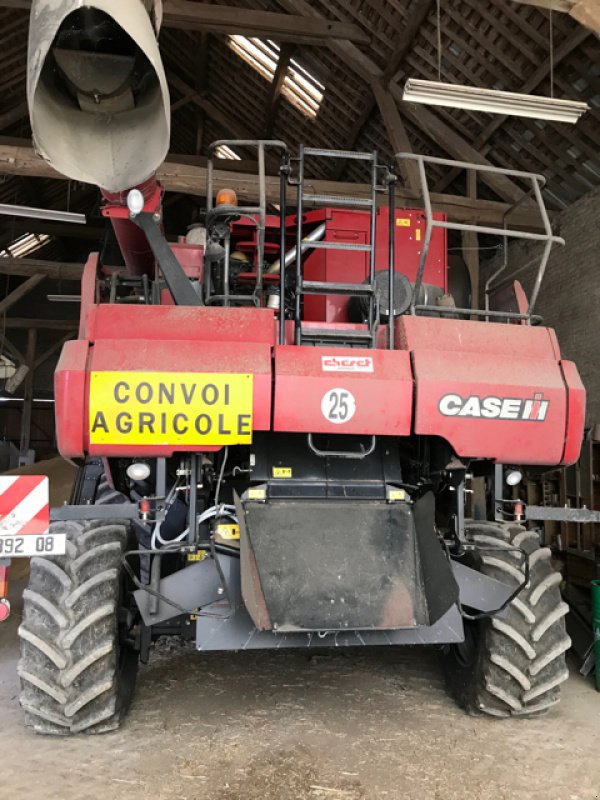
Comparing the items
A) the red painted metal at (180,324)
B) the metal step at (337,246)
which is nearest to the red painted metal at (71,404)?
the red painted metal at (180,324)

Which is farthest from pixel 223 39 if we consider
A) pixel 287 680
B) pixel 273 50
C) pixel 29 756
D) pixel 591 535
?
pixel 29 756

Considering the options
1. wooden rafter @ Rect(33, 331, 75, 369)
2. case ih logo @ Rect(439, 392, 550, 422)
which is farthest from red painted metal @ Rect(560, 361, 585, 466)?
wooden rafter @ Rect(33, 331, 75, 369)

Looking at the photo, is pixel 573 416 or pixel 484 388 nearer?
pixel 484 388

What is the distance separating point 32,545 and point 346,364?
64.1 inches

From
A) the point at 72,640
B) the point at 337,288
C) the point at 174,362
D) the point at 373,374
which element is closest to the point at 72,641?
the point at 72,640

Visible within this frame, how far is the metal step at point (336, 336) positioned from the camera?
335 cm

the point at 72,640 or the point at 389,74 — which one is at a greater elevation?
the point at 389,74

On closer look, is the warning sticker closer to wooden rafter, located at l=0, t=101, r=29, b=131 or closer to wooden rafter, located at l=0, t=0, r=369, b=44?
wooden rafter, located at l=0, t=0, r=369, b=44

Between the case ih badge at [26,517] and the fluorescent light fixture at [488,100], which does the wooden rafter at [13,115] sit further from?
the case ih badge at [26,517]

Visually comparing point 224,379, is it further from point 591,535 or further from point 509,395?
point 591,535

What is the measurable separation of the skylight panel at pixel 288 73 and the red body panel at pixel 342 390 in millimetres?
8274

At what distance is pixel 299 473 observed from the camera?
346 centimetres

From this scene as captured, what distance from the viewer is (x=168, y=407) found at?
3014 millimetres

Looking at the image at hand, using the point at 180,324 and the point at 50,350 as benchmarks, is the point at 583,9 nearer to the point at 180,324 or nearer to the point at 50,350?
the point at 180,324
